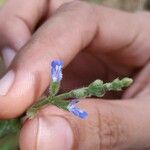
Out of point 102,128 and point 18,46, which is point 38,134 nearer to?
point 102,128

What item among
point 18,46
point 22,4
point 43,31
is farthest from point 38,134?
point 22,4

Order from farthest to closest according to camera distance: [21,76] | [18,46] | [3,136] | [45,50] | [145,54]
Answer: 1. [145,54]
2. [18,46]
3. [45,50]
4. [21,76]
5. [3,136]

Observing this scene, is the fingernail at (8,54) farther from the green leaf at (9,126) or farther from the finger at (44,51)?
the green leaf at (9,126)

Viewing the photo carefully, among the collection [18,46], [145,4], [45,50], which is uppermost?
[45,50]

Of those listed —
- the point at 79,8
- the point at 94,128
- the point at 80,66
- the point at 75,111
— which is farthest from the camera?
the point at 80,66

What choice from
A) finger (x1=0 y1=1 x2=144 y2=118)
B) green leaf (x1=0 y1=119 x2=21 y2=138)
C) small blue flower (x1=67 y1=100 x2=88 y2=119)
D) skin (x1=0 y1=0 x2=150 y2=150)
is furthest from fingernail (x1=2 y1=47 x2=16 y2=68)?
small blue flower (x1=67 y1=100 x2=88 y2=119)

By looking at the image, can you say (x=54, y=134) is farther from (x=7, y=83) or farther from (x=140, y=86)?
(x=140, y=86)

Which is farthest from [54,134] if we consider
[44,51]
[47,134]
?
[44,51]
